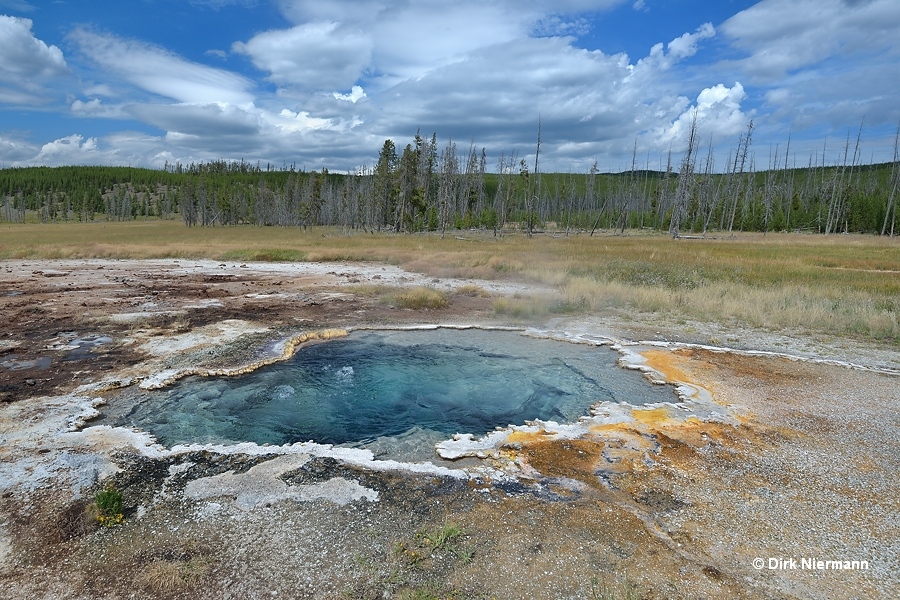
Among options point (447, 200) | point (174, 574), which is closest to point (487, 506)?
point (174, 574)

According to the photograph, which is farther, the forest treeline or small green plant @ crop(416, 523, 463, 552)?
the forest treeline

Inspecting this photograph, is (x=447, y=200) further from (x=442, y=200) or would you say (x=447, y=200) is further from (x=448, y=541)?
(x=448, y=541)

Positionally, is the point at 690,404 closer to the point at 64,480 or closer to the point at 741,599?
the point at 741,599

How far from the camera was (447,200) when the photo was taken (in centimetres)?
5875

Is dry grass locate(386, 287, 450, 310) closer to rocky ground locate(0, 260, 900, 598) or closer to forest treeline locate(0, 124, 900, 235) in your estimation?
rocky ground locate(0, 260, 900, 598)

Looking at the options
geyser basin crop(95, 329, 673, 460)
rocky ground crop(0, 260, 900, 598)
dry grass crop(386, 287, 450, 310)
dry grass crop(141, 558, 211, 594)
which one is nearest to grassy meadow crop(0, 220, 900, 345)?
dry grass crop(386, 287, 450, 310)

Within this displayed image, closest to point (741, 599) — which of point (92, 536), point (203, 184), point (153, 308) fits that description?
point (92, 536)

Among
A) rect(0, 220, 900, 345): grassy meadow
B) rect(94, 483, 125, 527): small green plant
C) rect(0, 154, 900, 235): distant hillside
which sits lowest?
rect(94, 483, 125, 527): small green plant

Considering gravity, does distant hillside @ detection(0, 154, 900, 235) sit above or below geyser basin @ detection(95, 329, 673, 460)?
above

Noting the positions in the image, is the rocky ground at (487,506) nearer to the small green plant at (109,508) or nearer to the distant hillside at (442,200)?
the small green plant at (109,508)

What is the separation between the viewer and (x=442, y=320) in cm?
→ 1443

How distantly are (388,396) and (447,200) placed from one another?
52.1 m

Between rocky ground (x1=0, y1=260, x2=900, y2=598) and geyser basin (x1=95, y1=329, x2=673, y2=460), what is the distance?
628 millimetres

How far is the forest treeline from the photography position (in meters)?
60.1
